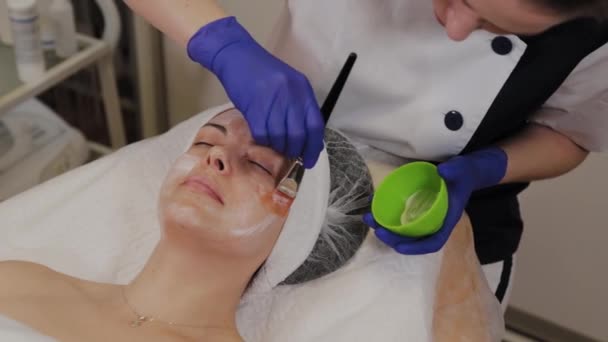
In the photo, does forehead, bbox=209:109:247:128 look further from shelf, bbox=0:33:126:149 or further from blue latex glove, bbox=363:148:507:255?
shelf, bbox=0:33:126:149

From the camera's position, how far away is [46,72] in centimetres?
161

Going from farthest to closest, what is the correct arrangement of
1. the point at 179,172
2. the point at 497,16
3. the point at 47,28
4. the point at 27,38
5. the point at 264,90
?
1. the point at 47,28
2. the point at 27,38
3. the point at 179,172
4. the point at 264,90
5. the point at 497,16

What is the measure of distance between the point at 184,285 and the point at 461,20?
583mm

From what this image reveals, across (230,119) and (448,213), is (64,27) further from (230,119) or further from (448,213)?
(448,213)

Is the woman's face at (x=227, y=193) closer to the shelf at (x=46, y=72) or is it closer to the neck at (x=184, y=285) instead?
the neck at (x=184, y=285)

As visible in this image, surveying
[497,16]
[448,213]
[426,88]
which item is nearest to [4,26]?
[426,88]

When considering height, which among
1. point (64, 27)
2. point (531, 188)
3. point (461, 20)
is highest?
point (461, 20)

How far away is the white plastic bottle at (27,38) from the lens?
58.9 inches

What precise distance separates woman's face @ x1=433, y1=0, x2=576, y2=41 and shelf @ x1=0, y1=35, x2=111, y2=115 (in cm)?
106

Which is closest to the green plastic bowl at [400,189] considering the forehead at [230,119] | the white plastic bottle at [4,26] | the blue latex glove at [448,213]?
the blue latex glove at [448,213]

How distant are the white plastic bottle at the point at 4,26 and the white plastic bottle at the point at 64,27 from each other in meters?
0.10

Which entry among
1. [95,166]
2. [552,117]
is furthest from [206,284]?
[552,117]

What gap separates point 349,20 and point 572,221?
93 centimetres

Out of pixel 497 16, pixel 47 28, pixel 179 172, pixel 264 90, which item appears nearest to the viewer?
pixel 497 16
